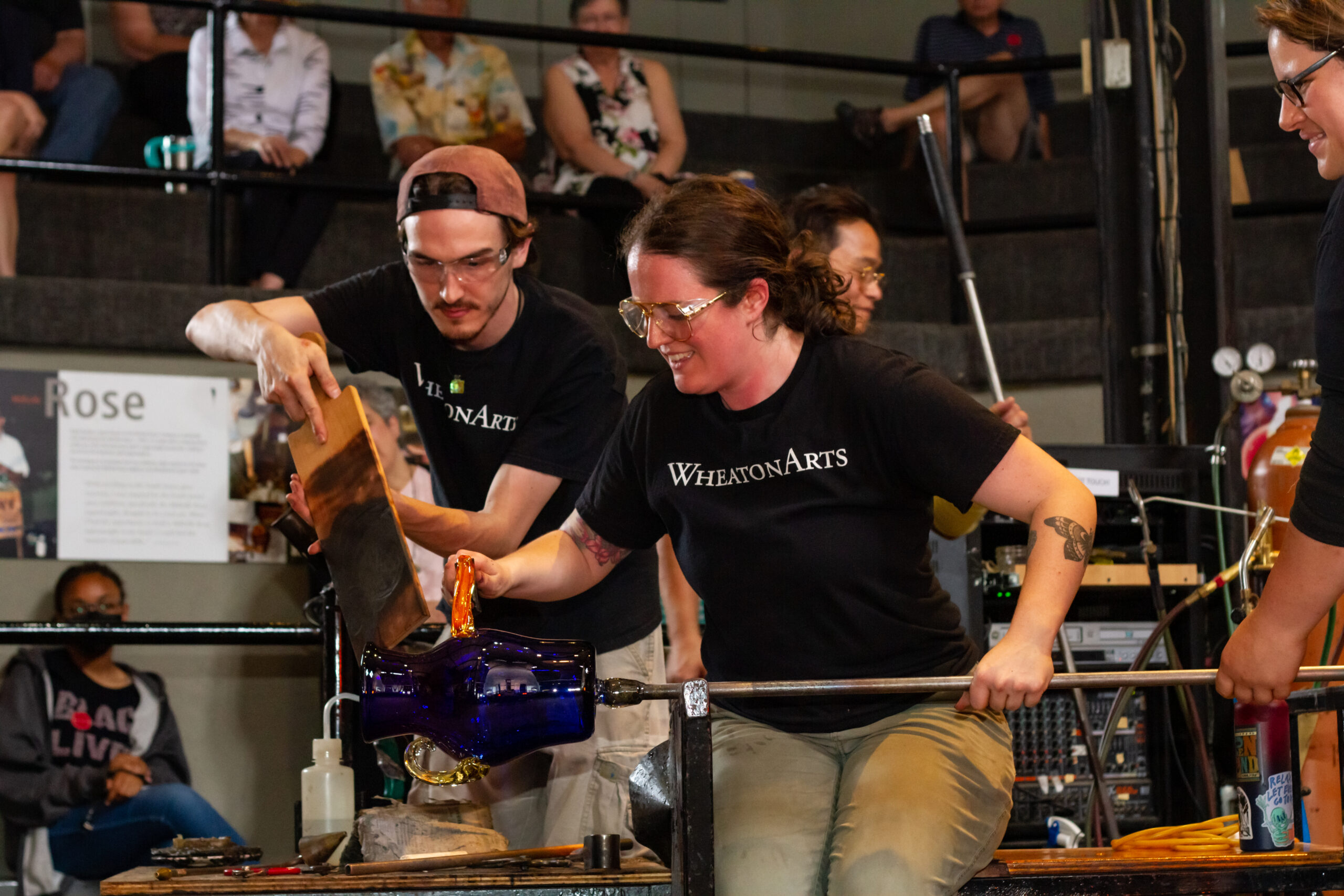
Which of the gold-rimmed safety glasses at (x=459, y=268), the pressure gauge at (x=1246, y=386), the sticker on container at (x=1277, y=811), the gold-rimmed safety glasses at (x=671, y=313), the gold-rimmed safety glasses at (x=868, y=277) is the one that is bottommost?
the sticker on container at (x=1277, y=811)

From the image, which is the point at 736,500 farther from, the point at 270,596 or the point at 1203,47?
the point at 270,596

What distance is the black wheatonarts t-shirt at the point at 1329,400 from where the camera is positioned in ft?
5.56

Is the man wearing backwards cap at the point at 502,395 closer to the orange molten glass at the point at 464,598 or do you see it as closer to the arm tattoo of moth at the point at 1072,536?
the orange molten glass at the point at 464,598

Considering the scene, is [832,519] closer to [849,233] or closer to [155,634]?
[849,233]

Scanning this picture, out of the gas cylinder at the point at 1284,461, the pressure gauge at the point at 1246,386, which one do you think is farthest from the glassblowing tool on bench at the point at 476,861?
the pressure gauge at the point at 1246,386

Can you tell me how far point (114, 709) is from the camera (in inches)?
161

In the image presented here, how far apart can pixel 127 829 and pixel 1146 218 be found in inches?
125

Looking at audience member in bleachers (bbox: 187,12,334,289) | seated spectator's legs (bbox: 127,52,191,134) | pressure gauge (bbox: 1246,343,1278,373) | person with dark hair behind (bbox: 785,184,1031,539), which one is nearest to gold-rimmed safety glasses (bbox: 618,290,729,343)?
person with dark hair behind (bbox: 785,184,1031,539)

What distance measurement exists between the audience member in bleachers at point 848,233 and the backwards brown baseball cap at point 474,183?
671 millimetres

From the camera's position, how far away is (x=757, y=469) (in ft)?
6.30

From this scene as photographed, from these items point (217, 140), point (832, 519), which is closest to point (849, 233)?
point (832, 519)

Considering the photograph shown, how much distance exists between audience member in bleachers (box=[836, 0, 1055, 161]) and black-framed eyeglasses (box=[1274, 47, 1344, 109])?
406 centimetres

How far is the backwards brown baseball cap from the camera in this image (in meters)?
2.39

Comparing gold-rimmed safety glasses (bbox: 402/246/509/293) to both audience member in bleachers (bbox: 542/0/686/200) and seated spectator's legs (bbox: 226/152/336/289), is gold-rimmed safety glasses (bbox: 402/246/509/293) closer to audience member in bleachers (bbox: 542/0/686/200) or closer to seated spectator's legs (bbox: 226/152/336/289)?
seated spectator's legs (bbox: 226/152/336/289)
